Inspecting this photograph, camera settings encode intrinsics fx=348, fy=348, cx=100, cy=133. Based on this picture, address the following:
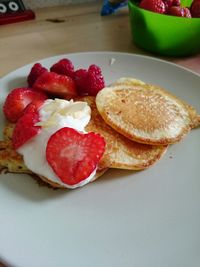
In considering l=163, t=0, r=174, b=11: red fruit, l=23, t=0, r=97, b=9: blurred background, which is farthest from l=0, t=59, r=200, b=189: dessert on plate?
l=23, t=0, r=97, b=9: blurred background

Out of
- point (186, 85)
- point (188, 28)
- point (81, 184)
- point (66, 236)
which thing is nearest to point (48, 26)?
point (188, 28)

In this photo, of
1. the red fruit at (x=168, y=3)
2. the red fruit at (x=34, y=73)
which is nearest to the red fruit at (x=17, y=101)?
the red fruit at (x=34, y=73)

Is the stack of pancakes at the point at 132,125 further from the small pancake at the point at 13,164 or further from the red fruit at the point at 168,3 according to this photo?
the red fruit at the point at 168,3

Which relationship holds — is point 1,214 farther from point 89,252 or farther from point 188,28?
point 188,28

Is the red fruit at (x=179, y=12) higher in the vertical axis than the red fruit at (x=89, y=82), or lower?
lower

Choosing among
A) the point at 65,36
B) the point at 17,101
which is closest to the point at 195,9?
the point at 65,36

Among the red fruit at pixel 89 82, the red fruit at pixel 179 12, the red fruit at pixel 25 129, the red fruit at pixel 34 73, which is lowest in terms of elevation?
the red fruit at pixel 179 12
